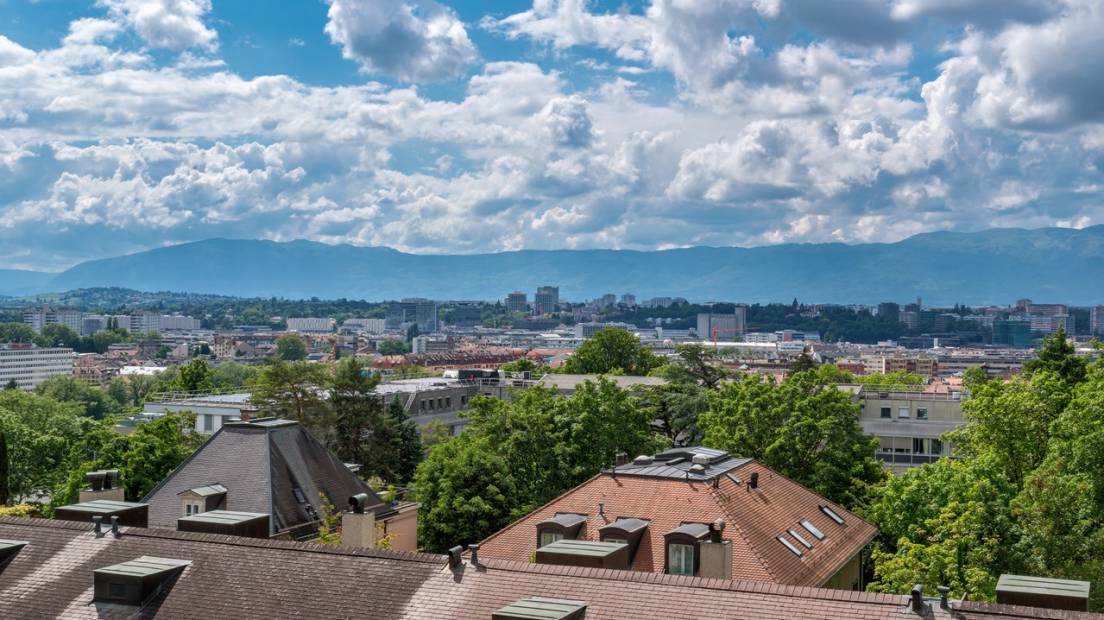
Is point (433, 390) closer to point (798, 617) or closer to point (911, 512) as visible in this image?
point (911, 512)

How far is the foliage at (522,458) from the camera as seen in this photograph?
4556cm

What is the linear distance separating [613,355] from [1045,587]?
323 feet

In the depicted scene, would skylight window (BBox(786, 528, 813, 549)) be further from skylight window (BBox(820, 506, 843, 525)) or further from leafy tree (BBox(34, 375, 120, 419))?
leafy tree (BBox(34, 375, 120, 419))

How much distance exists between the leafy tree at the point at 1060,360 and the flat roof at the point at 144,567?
2089 inches

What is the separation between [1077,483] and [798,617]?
2118 centimetres

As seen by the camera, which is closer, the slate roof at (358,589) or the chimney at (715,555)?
the slate roof at (358,589)

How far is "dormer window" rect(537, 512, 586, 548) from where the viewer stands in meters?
33.4

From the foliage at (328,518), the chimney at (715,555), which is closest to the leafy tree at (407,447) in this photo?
the foliage at (328,518)

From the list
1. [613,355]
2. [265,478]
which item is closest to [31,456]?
[265,478]

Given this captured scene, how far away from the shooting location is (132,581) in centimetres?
1945

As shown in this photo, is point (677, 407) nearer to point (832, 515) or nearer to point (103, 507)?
point (832, 515)

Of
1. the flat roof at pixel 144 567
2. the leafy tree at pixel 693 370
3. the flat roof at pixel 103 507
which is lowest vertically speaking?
the flat roof at pixel 144 567

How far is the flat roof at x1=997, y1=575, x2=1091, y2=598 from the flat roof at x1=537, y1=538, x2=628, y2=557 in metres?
6.79

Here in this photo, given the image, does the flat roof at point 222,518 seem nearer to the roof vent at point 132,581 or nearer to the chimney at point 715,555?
the roof vent at point 132,581
